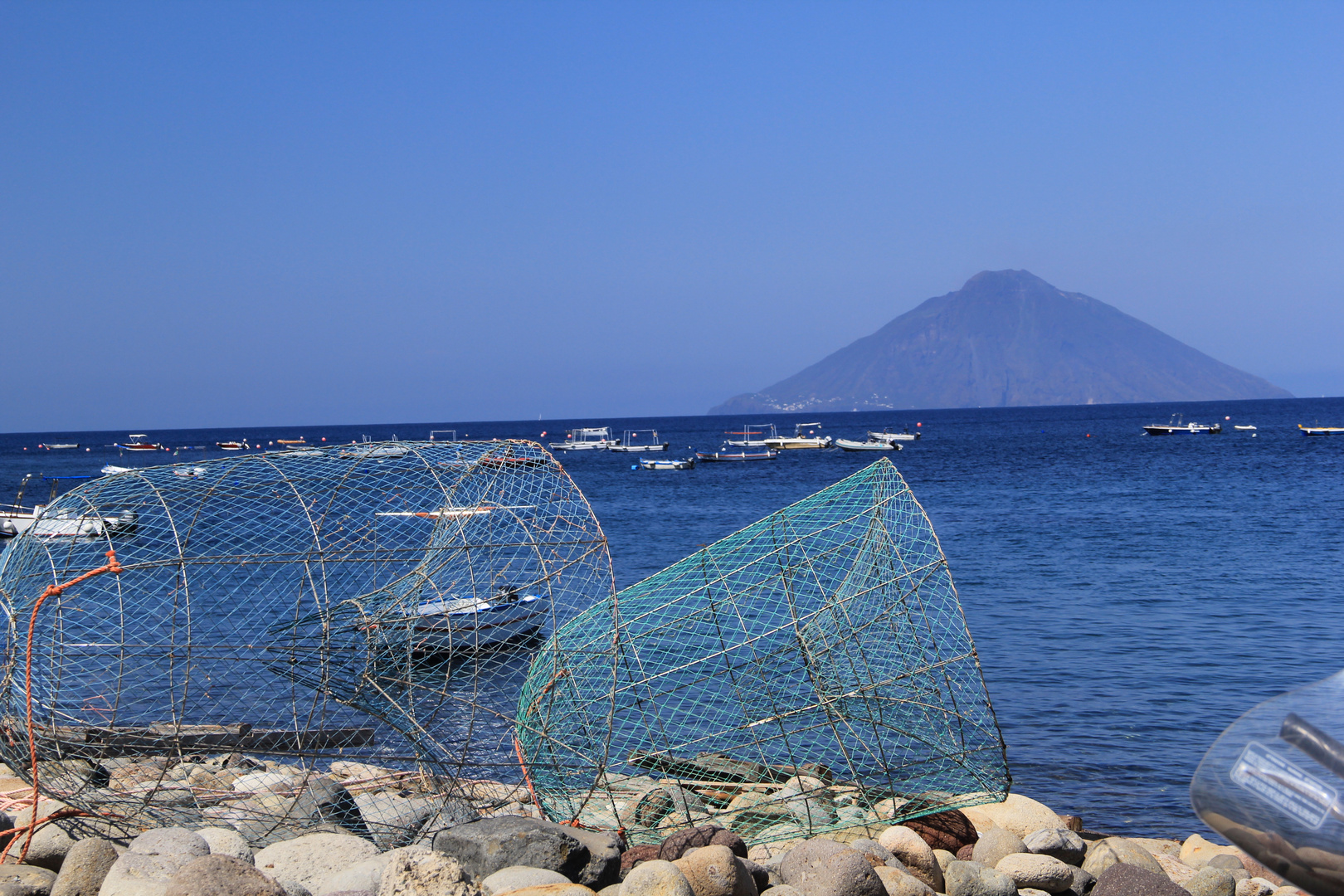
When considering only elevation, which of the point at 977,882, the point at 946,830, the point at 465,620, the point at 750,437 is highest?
the point at 750,437

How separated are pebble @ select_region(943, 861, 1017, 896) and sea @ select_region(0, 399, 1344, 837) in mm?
3414

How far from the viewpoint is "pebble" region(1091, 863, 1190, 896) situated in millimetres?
6707

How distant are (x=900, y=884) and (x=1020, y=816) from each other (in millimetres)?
Result: 2387

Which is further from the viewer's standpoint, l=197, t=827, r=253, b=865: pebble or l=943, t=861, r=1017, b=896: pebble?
l=943, t=861, r=1017, b=896: pebble

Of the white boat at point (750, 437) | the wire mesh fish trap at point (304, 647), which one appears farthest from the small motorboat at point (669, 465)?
the wire mesh fish trap at point (304, 647)

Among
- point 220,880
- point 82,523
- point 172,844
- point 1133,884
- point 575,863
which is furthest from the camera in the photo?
point 82,523

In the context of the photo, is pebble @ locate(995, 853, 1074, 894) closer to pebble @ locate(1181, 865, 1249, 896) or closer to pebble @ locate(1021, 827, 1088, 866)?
pebble @ locate(1021, 827, 1088, 866)

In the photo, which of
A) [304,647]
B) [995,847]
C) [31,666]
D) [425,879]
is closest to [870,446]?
[995,847]

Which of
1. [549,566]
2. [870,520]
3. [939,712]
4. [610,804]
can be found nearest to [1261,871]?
[939,712]

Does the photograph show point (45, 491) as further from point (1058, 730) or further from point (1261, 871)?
point (1261, 871)

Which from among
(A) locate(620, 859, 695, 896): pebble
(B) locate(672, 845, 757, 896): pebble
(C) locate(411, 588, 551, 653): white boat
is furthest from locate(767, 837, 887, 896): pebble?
(C) locate(411, 588, 551, 653): white boat

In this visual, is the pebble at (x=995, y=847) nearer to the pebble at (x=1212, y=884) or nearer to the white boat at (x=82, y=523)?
the pebble at (x=1212, y=884)

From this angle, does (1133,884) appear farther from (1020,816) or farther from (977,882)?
(1020,816)

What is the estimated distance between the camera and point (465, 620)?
10430 millimetres
